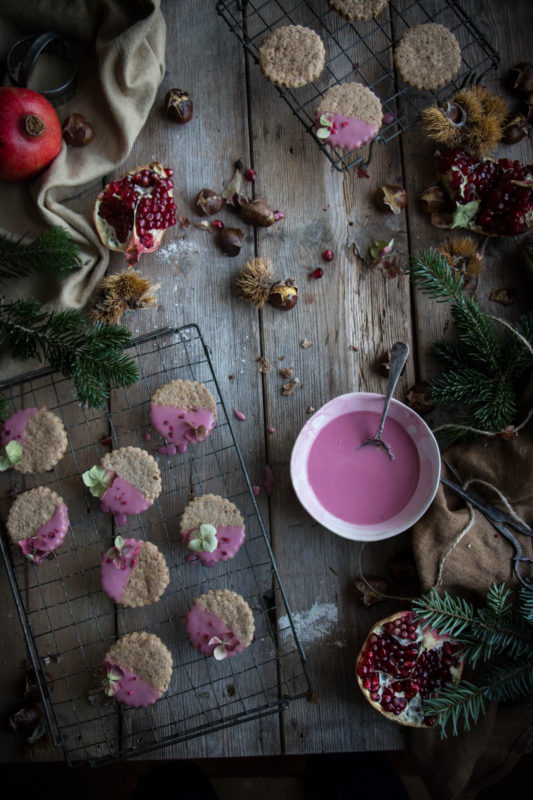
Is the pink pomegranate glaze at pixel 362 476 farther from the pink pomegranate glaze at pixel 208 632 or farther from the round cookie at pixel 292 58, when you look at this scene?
the round cookie at pixel 292 58

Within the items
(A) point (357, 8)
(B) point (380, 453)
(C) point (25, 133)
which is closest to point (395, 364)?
(B) point (380, 453)

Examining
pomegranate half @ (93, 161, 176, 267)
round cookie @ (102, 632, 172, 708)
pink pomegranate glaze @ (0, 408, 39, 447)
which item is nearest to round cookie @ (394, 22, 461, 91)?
pomegranate half @ (93, 161, 176, 267)

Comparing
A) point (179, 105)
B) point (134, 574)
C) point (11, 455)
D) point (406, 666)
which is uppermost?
point (179, 105)

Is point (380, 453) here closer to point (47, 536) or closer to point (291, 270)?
point (291, 270)

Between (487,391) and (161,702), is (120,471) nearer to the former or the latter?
(161,702)

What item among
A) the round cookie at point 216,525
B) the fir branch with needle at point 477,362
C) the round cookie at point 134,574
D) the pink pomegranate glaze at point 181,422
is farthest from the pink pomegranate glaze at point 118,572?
the fir branch with needle at point 477,362

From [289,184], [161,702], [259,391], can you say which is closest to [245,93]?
[289,184]

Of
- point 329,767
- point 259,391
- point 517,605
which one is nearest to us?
point 517,605
